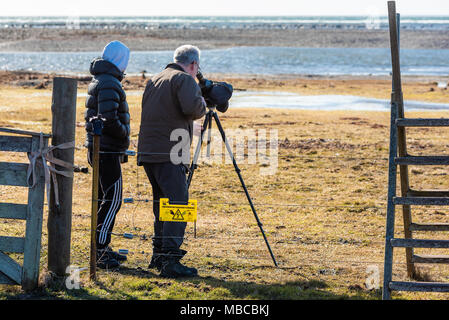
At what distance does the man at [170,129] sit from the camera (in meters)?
5.57

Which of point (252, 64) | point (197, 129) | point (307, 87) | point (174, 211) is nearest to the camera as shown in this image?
point (174, 211)

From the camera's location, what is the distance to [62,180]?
5488mm

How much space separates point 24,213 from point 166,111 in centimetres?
147

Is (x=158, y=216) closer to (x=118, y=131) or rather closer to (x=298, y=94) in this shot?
(x=118, y=131)

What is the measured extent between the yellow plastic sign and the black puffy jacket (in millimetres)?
801

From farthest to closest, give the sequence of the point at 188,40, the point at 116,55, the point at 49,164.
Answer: the point at 188,40, the point at 116,55, the point at 49,164

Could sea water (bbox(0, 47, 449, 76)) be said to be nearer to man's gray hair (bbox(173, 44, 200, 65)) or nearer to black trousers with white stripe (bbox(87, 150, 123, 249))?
black trousers with white stripe (bbox(87, 150, 123, 249))

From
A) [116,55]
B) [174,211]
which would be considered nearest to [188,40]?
[116,55]

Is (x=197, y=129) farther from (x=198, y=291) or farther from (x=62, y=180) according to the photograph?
(x=198, y=291)

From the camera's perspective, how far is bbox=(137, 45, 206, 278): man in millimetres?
5570

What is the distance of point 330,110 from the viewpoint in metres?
20.1

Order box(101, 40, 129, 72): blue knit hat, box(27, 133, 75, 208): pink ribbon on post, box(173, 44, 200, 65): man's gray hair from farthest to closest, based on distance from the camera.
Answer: box(101, 40, 129, 72): blue knit hat, box(173, 44, 200, 65): man's gray hair, box(27, 133, 75, 208): pink ribbon on post

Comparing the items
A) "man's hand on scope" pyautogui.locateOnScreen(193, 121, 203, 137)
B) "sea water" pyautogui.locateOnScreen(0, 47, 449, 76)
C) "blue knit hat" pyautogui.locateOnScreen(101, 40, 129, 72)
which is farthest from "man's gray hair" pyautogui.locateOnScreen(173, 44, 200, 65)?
"sea water" pyautogui.locateOnScreen(0, 47, 449, 76)

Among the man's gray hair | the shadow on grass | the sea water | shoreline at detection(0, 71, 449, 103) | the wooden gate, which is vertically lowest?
the shadow on grass
